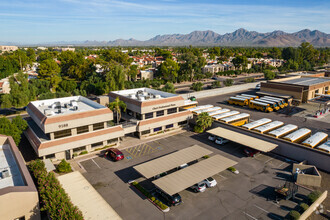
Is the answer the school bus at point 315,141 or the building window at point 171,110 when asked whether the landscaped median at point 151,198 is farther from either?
the school bus at point 315,141

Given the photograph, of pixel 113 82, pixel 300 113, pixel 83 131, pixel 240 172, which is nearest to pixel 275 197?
pixel 240 172

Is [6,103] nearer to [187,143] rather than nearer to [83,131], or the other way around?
[83,131]

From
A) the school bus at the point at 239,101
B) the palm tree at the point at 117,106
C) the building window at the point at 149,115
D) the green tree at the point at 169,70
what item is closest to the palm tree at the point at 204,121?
the building window at the point at 149,115

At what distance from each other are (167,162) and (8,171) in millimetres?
19808

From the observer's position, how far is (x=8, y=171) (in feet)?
86.4

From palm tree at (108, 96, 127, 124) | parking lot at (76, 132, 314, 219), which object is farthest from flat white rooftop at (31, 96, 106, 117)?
parking lot at (76, 132, 314, 219)

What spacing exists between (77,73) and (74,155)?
217 ft

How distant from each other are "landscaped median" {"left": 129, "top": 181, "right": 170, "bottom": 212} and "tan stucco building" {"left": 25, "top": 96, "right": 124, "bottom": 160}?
481 inches

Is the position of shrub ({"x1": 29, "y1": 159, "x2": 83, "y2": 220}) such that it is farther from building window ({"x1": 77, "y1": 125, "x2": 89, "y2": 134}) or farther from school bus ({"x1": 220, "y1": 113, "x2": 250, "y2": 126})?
school bus ({"x1": 220, "y1": 113, "x2": 250, "y2": 126})

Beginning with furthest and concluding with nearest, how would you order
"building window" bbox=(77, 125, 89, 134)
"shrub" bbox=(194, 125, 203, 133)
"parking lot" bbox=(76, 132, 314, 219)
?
"shrub" bbox=(194, 125, 203, 133) < "building window" bbox=(77, 125, 89, 134) < "parking lot" bbox=(76, 132, 314, 219)

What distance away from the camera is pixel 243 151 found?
41031 mm

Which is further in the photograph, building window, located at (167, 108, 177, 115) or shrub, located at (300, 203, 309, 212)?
building window, located at (167, 108, 177, 115)

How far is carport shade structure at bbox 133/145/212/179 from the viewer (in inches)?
1214

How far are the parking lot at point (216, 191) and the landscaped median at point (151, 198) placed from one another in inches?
19.3
